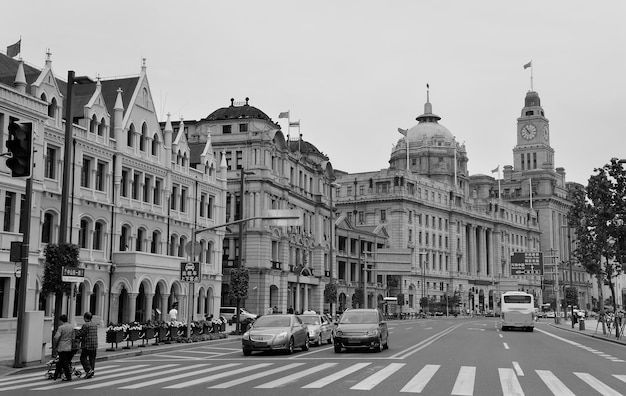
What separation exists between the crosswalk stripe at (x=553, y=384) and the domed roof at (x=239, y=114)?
55710mm

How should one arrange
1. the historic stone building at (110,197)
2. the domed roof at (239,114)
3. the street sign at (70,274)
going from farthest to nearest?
the domed roof at (239,114) → the historic stone building at (110,197) → the street sign at (70,274)

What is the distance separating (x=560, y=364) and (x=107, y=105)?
38652mm

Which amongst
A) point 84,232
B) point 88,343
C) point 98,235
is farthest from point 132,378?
point 98,235

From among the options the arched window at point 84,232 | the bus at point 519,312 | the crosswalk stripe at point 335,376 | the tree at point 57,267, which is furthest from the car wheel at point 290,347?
the bus at point 519,312

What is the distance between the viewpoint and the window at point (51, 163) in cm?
4294

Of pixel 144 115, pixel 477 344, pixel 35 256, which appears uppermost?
pixel 144 115

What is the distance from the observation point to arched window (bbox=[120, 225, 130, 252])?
50.2 metres

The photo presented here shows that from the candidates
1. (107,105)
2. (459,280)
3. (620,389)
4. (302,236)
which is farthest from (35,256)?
(459,280)

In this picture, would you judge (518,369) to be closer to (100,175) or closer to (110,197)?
(110,197)

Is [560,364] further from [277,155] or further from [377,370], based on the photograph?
[277,155]

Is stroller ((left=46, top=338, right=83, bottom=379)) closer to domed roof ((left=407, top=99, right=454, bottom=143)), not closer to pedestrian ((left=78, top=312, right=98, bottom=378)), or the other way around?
pedestrian ((left=78, top=312, right=98, bottom=378))

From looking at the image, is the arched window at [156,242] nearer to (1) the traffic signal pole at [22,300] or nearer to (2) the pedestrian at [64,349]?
(1) the traffic signal pole at [22,300]

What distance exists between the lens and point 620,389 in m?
17.5

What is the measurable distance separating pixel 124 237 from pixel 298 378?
34.3 metres
